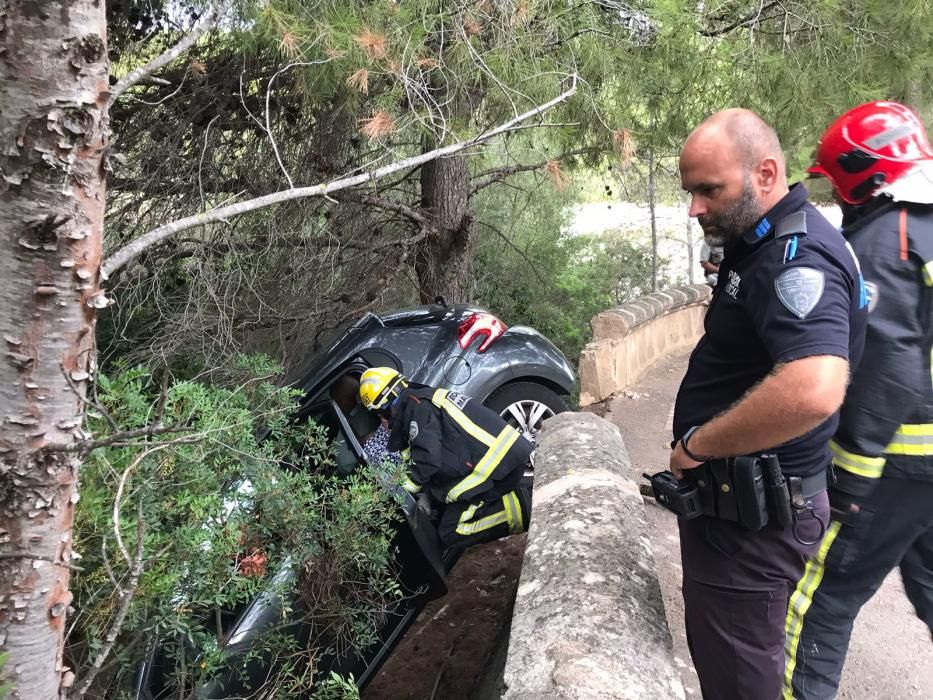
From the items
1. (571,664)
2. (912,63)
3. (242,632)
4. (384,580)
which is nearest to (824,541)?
(571,664)

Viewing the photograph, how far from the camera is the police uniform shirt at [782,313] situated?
64.7 inches

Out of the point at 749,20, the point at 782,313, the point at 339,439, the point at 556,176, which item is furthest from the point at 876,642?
the point at 749,20

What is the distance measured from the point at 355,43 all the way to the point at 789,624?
3238 millimetres

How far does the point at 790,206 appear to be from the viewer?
5.97 feet

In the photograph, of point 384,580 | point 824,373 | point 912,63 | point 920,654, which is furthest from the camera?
point 912,63

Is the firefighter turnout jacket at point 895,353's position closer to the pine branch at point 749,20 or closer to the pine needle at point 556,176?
the pine needle at point 556,176

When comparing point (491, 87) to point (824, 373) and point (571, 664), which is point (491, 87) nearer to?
point (824, 373)

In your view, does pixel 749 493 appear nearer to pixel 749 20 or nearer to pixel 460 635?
pixel 460 635

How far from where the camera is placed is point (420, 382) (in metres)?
4.06

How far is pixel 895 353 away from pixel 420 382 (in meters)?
2.50

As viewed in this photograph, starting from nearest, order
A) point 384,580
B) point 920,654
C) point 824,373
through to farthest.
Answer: point 824,373
point 384,580
point 920,654

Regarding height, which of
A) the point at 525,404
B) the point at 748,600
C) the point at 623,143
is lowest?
the point at 525,404

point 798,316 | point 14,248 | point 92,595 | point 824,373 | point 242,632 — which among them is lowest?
point 242,632

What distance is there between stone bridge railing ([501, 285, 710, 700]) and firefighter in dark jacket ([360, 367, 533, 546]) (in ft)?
0.80
